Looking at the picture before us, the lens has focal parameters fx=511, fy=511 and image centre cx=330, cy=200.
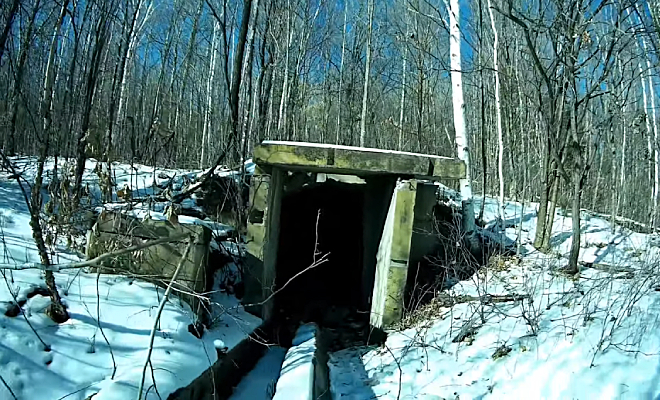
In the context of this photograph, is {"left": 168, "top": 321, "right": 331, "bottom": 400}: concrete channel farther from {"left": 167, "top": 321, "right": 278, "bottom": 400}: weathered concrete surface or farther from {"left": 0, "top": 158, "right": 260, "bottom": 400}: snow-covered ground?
{"left": 0, "top": 158, "right": 260, "bottom": 400}: snow-covered ground

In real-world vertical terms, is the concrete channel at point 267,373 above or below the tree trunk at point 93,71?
below

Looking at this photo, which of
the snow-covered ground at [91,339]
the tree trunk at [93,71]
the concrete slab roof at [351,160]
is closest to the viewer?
the snow-covered ground at [91,339]

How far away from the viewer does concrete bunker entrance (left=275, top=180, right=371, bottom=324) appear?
839cm

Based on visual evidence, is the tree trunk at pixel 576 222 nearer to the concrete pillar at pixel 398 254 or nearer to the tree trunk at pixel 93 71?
the concrete pillar at pixel 398 254

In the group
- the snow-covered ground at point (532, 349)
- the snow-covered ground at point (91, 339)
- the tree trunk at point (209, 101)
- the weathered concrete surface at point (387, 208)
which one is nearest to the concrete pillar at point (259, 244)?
the weathered concrete surface at point (387, 208)

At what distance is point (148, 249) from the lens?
15.7 ft

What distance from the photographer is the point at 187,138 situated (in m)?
20.8

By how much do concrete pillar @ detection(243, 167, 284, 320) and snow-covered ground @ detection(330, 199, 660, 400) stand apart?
3.66ft

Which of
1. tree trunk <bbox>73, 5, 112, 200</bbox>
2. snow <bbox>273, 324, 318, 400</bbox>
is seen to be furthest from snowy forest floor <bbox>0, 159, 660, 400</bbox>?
tree trunk <bbox>73, 5, 112, 200</bbox>

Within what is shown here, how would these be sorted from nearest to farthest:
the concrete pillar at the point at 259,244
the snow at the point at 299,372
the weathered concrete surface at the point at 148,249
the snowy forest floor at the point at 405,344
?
the snowy forest floor at the point at 405,344
the snow at the point at 299,372
the weathered concrete surface at the point at 148,249
the concrete pillar at the point at 259,244

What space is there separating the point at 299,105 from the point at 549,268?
12097 millimetres

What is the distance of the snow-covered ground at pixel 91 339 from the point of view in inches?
116

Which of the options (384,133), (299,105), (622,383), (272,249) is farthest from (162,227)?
(384,133)

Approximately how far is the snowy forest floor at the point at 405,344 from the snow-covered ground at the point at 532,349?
0.01 m
